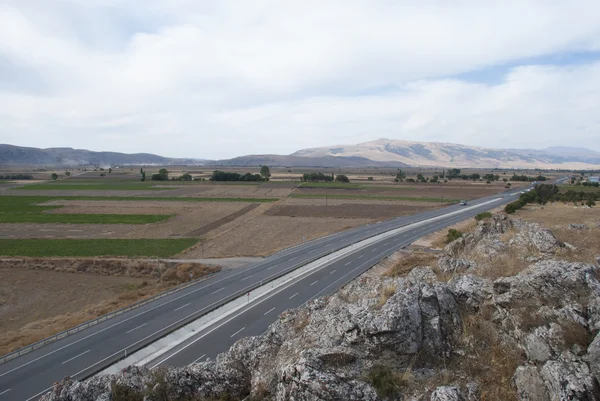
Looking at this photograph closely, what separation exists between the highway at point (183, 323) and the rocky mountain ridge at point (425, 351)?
11991 mm

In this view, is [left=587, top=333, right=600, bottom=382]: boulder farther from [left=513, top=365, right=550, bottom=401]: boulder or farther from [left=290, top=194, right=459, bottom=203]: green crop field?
[left=290, top=194, right=459, bottom=203]: green crop field

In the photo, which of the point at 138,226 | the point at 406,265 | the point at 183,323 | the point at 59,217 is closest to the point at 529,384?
the point at 183,323

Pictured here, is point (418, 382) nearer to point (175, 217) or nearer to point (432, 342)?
point (432, 342)

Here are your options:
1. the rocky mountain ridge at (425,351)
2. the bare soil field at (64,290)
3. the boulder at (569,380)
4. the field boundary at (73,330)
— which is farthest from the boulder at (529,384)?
the bare soil field at (64,290)

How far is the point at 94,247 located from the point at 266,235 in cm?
Result: 2868

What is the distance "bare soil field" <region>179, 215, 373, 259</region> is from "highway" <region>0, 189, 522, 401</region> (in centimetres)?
1018

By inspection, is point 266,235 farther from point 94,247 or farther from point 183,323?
point 183,323

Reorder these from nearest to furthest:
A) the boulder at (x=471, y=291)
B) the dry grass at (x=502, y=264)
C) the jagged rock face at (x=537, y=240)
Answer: the boulder at (x=471, y=291) < the dry grass at (x=502, y=264) < the jagged rock face at (x=537, y=240)

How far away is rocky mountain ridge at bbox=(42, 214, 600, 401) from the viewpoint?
972 cm

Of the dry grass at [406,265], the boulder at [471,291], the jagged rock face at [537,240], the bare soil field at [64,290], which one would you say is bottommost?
the bare soil field at [64,290]

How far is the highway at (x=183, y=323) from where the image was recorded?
23656 mm

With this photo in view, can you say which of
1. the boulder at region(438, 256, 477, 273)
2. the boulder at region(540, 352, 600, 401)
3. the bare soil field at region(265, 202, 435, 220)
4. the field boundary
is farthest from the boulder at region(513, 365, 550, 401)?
the bare soil field at region(265, 202, 435, 220)

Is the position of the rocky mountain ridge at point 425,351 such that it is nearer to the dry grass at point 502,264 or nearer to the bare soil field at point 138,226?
the dry grass at point 502,264

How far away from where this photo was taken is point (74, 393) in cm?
1324
